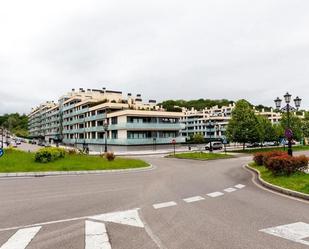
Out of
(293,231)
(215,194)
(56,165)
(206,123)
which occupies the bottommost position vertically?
(215,194)

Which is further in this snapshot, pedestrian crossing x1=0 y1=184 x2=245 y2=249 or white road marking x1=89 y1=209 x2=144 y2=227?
white road marking x1=89 y1=209 x2=144 y2=227

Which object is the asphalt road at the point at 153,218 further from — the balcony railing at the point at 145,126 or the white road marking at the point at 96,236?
the balcony railing at the point at 145,126

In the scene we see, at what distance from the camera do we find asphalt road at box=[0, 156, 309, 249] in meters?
6.12

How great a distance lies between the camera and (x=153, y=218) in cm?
805

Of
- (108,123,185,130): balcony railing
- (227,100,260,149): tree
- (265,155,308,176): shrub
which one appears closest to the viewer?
(265,155,308,176): shrub

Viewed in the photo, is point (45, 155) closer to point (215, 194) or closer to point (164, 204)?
point (215, 194)

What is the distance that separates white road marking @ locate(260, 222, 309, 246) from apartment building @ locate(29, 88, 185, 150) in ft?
119

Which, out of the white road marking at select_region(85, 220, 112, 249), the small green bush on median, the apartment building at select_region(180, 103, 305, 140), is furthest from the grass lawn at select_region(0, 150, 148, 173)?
the apartment building at select_region(180, 103, 305, 140)

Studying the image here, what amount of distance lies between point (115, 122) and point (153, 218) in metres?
53.6

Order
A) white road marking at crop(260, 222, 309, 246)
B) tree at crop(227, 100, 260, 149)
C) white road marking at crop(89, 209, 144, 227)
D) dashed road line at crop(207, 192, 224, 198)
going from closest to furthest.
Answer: white road marking at crop(260, 222, 309, 246) → white road marking at crop(89, 209, 144, 227) → dashed road line at crop(207, 192, 224, 198) → tree at crop(227, 100, 260, 149)

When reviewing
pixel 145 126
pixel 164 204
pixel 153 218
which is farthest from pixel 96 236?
pixel 145 126

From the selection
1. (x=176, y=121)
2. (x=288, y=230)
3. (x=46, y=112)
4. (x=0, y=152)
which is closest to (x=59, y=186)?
(x=0, y=152)

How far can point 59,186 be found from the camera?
14281mm

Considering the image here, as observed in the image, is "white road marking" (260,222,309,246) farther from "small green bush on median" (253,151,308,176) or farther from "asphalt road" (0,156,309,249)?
"small green bush on median" (253,151,308,176)
